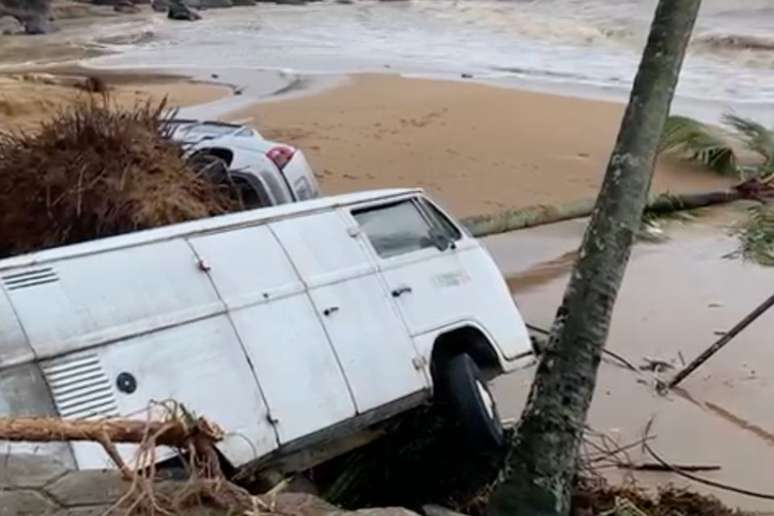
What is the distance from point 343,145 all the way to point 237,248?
13.2 m

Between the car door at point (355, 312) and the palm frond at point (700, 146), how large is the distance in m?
11.5

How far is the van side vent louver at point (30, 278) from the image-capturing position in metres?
5.49

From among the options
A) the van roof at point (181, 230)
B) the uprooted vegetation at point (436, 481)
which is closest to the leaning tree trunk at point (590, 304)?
the uprooted vegetation at point (436, 481)

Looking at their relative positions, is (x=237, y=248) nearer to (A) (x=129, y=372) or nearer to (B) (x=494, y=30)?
(A) (x=129, y=372)

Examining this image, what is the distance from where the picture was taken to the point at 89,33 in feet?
147

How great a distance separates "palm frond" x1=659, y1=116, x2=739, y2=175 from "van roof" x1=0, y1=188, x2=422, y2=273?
11.2 meters

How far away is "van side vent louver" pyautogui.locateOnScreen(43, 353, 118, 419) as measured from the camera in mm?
5270

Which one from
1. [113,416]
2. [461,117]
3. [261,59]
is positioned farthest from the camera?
[261,59]

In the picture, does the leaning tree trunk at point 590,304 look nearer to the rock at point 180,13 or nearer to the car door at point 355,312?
the car door at point 355,312

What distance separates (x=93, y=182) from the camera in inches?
269

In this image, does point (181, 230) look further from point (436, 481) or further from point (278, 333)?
point (436, 481)

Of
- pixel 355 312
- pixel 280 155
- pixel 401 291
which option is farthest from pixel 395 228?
pixel 280 155

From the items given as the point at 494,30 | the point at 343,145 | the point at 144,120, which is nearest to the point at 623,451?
the point at 144,120

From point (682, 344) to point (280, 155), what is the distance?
424 cm
